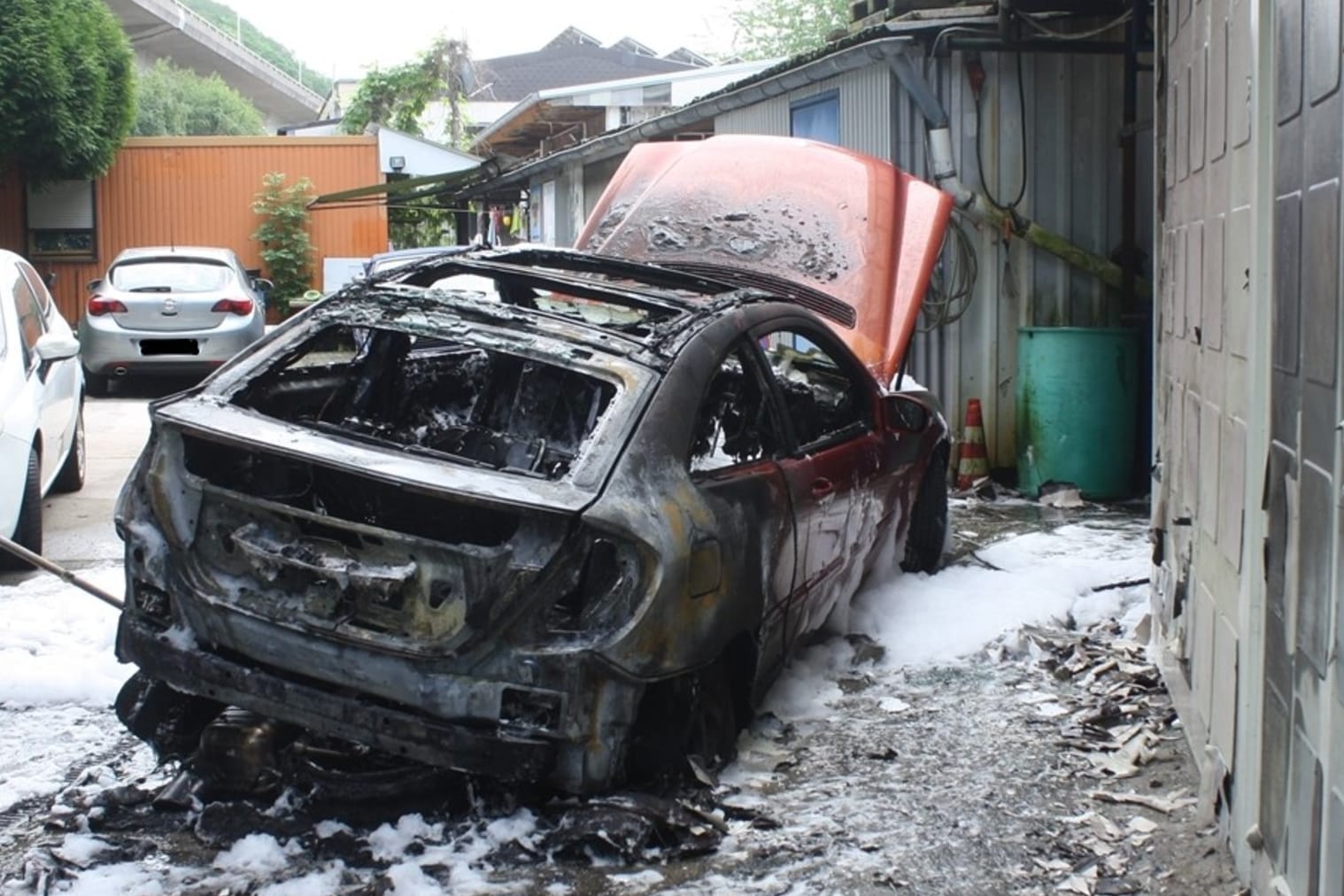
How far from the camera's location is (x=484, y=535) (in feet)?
15.1

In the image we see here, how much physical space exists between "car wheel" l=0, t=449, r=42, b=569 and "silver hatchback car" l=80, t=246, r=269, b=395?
8.05m

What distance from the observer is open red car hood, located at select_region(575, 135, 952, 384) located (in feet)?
28.0

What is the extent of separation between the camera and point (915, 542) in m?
7.93

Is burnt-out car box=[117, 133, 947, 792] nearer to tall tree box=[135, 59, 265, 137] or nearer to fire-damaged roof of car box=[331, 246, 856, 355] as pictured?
fire-damaged roof of car box=[331, 246, 856, 355]

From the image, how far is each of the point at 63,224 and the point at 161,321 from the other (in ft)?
45.9

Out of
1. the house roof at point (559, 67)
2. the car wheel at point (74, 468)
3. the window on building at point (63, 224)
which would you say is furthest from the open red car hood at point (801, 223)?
the house roof at point (559, 67)

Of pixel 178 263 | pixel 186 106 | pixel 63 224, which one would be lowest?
pixel 178 263

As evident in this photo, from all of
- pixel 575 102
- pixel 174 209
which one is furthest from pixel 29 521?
pixel 174 209

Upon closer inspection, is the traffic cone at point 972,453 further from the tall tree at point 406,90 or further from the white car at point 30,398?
the tall tree at point 406,90

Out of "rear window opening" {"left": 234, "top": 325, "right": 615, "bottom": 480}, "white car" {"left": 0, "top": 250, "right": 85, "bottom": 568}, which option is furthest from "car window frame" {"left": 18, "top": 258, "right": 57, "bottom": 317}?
"rear window opening" {"left": 234, "top": 325, "right": 615, "bottom": 480}

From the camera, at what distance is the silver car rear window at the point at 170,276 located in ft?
53.1

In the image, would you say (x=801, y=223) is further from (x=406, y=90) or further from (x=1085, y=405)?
(x=406, y=90)

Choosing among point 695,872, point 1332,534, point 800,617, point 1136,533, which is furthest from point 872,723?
point 1136,533

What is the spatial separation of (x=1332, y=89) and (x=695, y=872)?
8.33 feet
